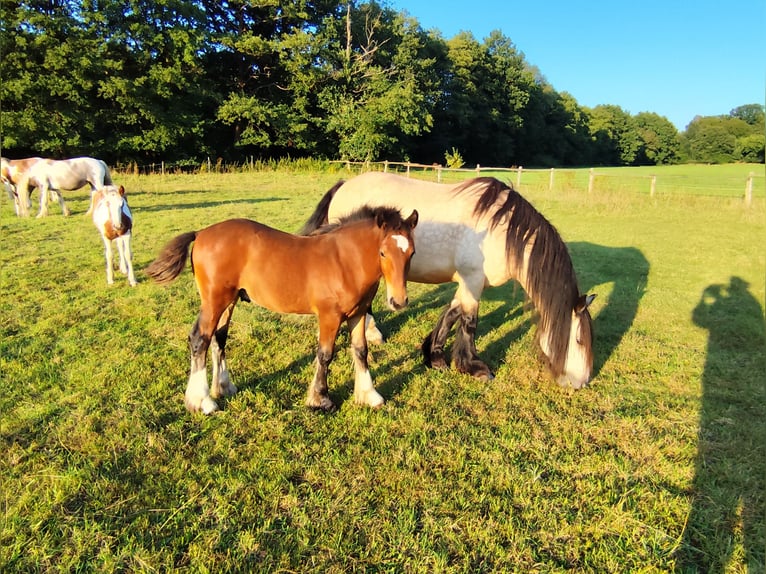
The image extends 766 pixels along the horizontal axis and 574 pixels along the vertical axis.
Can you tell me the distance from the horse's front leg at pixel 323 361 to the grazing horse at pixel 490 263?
1379 millimetres

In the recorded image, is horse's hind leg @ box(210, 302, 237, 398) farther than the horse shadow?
No

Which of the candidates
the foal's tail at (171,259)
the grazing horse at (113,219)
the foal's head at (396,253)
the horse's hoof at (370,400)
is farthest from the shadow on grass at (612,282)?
the grazing horse at (113,219)

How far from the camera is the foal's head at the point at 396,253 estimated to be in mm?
3092

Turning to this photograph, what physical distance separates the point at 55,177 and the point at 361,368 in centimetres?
1245

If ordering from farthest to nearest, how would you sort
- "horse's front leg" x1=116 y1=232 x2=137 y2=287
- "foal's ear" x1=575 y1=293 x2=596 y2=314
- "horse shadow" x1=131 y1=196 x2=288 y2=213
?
"horse shadow" x1=131 y1=196 x2=288 y2=213
"horse's front leg" x1=116 y1=232 x2=137 y2=287
"foal's ear" x1=575 y1=293 x2=596 y2=314

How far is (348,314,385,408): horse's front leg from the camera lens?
373 centimetres

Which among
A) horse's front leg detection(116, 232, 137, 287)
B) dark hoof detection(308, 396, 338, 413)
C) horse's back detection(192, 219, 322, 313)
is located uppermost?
horse's back detection(192, 219, 322, 313)

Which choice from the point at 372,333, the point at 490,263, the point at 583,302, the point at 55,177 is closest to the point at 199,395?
the point at 372,333

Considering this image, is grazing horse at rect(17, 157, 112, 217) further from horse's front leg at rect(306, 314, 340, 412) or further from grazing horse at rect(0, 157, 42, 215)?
horse's front leg at rect(306, 314, 340, 412)

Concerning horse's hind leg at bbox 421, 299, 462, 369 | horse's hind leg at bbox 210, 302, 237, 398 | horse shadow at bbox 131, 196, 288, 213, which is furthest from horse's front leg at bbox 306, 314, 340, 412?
horse shadow at bbox 131, 196, 288, 213

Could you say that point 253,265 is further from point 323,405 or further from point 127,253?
point 127,253

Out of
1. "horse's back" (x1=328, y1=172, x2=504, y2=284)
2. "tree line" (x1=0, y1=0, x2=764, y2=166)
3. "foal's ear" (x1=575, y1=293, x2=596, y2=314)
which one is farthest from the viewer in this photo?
"tree line" (x1=0, y1=0, x2=764, y2=166)

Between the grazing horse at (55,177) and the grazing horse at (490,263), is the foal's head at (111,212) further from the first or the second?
the grazing horse at (55,177)

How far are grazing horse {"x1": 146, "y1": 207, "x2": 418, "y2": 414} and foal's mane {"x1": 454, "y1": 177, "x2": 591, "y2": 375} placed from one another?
1.57 meters
